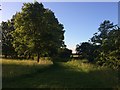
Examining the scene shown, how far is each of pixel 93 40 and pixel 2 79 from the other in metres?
54.8

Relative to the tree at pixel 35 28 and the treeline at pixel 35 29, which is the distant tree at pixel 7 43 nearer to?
the treeline at pixel 35 29

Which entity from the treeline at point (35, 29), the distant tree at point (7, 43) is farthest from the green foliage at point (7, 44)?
the treeline at point (35, 29)

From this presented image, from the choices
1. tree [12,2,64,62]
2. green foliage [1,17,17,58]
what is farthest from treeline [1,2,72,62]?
green foliage [1,17,17,58]

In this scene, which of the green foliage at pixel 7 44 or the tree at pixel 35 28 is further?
the green foliage at pixel 7 44

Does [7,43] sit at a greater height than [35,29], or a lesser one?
lesser

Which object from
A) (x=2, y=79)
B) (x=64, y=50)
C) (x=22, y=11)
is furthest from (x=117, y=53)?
(x=64, y=50)

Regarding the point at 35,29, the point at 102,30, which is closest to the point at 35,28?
the point at 35,29

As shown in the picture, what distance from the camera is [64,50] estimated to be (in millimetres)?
86812

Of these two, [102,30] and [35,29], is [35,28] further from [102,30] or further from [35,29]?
[102,30]

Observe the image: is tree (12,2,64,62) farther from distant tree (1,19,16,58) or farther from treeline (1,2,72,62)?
distant tree (1,19,16,58)

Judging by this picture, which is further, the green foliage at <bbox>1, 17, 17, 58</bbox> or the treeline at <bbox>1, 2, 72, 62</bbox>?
the green foliage at <bbox>1, 17, 17, 58</bbox>

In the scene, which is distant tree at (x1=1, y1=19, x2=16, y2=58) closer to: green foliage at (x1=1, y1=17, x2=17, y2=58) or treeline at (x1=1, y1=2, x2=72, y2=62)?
green foliage at (x1=1, y1=17, x2=17, y2=58)

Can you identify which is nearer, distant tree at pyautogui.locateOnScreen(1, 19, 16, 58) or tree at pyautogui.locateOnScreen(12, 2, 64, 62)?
tree at pyautogui.locateOnScreen(12, 2, 64, 62)

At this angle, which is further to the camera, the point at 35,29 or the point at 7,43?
the point at 7,43
